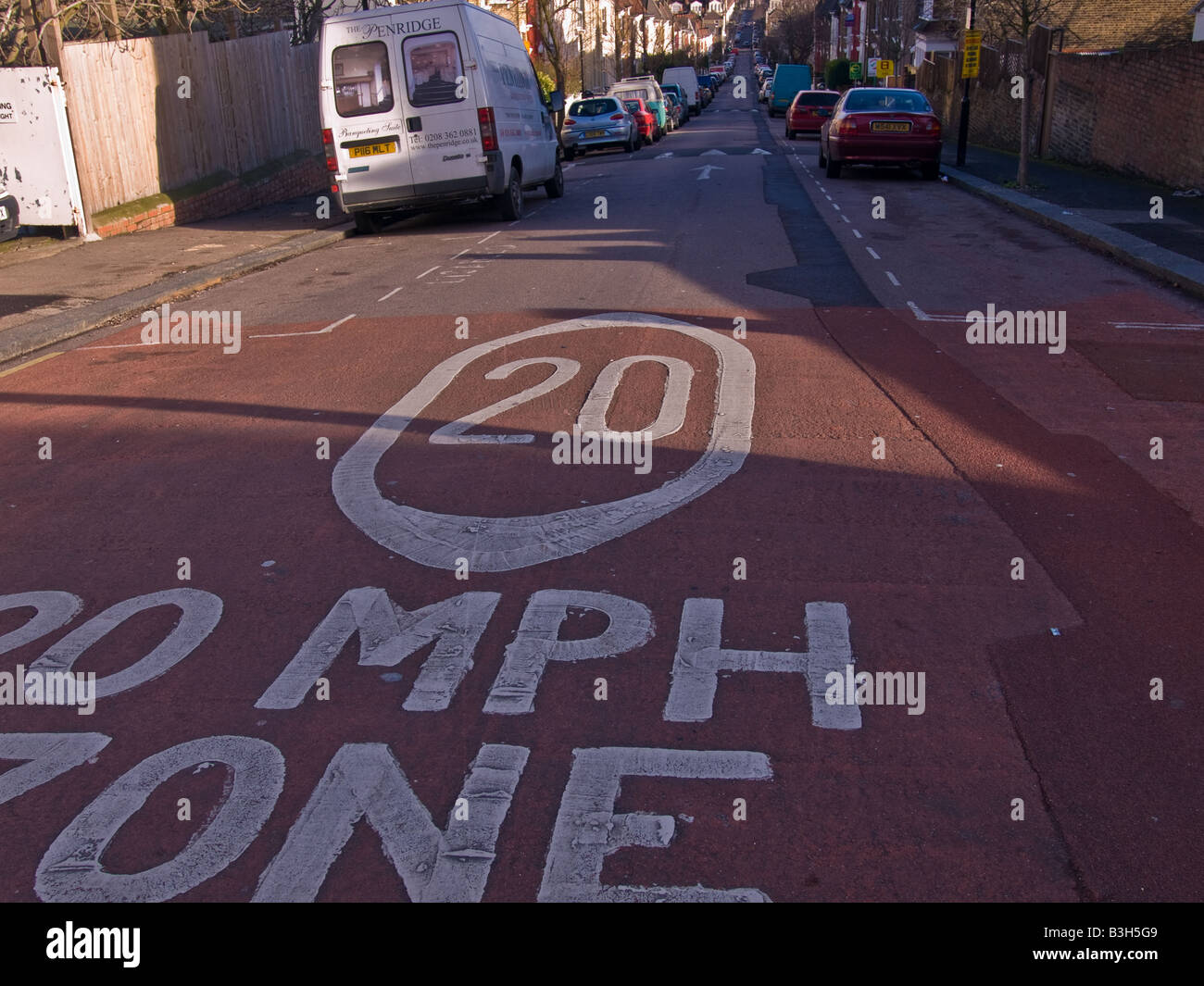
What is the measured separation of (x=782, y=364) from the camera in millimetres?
8867

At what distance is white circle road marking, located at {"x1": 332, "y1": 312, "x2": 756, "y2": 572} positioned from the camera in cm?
552

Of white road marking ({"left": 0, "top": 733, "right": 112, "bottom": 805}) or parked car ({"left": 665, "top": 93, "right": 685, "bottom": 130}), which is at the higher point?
parked car ({"left": 665, "top": 93, "right": 685, "bottom": 130})

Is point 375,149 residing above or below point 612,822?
above

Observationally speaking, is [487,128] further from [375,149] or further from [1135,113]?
[1135,113]

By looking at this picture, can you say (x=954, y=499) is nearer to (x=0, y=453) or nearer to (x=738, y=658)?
(x=738, y=658)

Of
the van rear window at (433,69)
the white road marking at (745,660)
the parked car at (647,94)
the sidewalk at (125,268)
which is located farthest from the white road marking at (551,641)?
the parked car at (647,94)

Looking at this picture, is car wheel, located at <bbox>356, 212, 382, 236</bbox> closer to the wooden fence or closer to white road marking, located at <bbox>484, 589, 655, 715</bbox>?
the wooden fence

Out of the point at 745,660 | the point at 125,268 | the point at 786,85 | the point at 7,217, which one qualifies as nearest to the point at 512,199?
the point at 125,268

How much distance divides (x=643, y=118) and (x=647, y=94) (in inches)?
215

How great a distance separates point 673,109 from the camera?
1965 inches

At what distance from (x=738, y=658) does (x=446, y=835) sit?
4.78 ft

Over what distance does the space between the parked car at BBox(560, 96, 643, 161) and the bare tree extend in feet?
34.3

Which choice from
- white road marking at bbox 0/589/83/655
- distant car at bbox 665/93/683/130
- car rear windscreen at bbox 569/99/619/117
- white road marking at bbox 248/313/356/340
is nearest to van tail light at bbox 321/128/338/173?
white road marking at bbox 248/313/356/340

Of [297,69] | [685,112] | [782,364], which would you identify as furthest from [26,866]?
[685,112]
